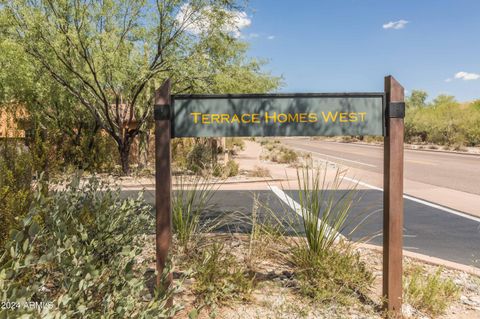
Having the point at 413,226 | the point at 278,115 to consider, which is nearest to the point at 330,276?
the point at 278,115

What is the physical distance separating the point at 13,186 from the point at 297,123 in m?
2.78

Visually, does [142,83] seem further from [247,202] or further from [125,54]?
[247,202]

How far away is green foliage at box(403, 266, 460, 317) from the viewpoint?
3.36 m

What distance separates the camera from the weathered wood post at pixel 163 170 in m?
3.26

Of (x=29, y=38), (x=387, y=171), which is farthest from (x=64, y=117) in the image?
(x=387, y=171)

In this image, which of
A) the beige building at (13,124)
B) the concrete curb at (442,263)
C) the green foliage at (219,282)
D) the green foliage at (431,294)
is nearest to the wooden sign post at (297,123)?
the green foliage at (431,294)

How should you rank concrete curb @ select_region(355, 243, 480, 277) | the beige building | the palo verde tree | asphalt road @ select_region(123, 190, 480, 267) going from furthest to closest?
the palo verde tree → asphalt road @ select_region(123, 190, 480, 267) → the beige building → concrete curb @ select_region(355, 243, 480, 277)

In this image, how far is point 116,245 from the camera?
3.19 metres

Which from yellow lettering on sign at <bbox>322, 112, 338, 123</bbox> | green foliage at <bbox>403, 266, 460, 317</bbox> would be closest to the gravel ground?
green foliage at <bbox>403, 266, 460, 317</bbox>

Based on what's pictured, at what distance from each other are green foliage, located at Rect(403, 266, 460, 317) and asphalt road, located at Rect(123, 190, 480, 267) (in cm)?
59

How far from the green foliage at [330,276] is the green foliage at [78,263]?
4.70 ft

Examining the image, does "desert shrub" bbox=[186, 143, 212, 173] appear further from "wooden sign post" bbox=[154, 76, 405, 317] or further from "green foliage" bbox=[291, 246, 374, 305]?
"wooden sign post" bbox=[154, 76, 405, 317]

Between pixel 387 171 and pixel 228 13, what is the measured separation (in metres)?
9.63

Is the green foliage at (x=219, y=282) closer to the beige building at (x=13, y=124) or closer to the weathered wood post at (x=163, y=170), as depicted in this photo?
the weathered wood post at (x=163, y=170)
